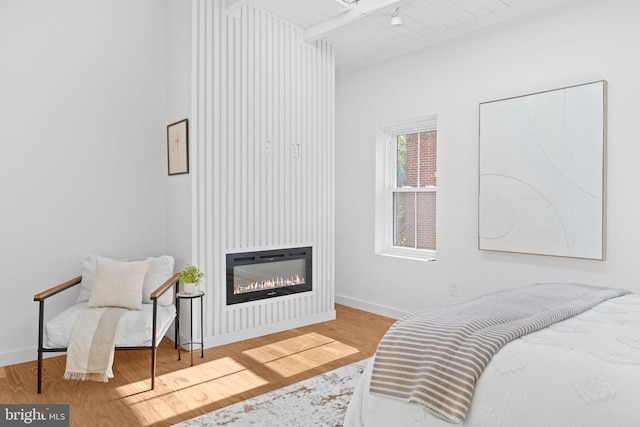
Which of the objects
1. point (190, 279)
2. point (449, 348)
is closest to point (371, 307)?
point (190, 279)

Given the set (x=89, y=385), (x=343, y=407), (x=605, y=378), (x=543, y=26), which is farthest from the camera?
(x=543, y=26)

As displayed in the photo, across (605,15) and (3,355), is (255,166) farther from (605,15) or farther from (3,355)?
(605,15)

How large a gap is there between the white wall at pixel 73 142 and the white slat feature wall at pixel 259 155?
64 cm

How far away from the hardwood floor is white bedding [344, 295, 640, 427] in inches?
49.3

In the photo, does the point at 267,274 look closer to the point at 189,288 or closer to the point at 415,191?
the point at 189,288

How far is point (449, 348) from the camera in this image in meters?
1.65

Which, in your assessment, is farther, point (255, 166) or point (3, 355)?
point (255, 166)

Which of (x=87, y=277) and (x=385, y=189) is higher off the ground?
(x=385, y=189)

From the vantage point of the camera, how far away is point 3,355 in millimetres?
3170

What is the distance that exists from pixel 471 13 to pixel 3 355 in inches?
177

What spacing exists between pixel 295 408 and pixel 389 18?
10.5 ft

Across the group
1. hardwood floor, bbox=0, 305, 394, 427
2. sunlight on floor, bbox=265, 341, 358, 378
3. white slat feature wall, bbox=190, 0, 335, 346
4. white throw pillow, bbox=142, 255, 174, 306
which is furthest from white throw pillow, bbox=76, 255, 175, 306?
sunlight on floor, bbox=265, 341, 358, 378

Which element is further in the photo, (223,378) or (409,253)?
(409,253)

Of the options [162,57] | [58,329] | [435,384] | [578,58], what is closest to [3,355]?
[58,329]
